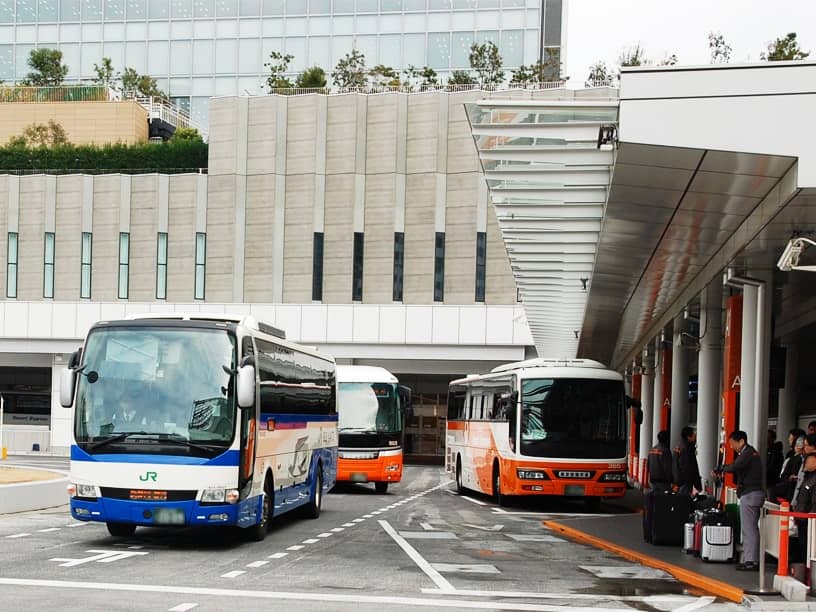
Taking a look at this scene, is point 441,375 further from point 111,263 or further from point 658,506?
point 658,506

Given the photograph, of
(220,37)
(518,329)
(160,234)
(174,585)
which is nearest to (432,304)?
(518,329)

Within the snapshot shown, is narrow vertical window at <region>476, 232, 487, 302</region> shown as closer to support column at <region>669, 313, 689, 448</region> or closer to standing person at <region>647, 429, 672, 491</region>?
support column at <region>669, 313, 689, 448</region>

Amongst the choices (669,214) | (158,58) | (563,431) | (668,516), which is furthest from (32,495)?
(158,58)

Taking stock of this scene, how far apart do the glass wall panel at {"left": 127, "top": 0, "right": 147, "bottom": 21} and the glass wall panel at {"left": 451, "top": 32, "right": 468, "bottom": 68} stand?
2031cm

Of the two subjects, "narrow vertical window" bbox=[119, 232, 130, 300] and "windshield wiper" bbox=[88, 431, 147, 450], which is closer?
"windshield wiper" bbox=[88, 431, 147, 450]

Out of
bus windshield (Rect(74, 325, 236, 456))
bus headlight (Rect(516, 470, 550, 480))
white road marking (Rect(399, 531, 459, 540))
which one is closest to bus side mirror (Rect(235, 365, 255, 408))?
bus windshield (Rect(74, 325, 236, 456))

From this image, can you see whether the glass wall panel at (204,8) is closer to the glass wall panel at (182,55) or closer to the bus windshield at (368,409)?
the glass wall panel at (182,55)

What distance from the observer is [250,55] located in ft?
259

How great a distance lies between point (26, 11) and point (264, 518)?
7053 centimetres

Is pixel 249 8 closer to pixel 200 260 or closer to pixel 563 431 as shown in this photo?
pixel 200 260

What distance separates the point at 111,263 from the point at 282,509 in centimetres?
4087

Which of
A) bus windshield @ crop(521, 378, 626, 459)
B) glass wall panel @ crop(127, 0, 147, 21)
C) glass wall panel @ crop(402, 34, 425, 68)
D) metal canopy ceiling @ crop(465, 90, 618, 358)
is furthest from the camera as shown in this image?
glass wall panel @ crop(127, 0, 147, 21)

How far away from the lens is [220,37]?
260 ft

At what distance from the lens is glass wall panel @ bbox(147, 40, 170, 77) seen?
80125 millimetres
